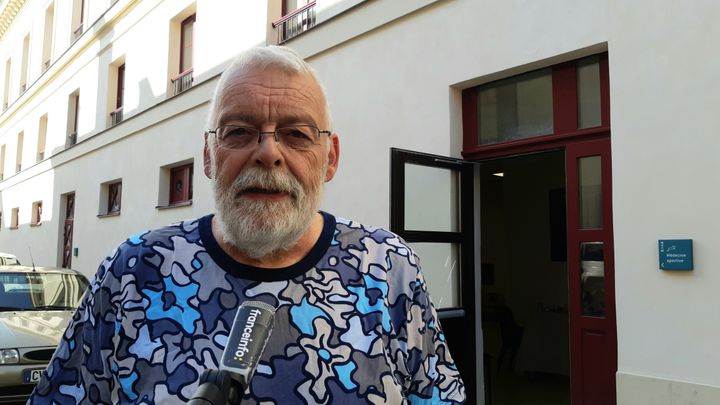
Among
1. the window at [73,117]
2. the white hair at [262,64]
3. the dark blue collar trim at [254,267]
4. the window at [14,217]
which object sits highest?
the window at [73,117]

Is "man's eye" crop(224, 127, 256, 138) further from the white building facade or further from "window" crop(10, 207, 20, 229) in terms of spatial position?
"window" crop(10, 207, 20, 229)

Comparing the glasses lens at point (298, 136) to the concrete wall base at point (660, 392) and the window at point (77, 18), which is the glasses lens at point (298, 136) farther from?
the window at point (77, 18)

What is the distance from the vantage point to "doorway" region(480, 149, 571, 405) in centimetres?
871

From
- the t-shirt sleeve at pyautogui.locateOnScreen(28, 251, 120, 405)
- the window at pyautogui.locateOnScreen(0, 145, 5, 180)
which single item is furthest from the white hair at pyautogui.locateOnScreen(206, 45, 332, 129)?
the window at pyautogui.locateOnScreen(0, 145, 5, 180)

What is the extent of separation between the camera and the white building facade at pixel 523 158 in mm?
4172

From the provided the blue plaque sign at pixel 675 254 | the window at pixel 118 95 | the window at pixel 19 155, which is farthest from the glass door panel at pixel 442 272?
the window at pixel 19 155

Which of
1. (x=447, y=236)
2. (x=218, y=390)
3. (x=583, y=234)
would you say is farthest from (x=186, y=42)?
(x=218, y=390)

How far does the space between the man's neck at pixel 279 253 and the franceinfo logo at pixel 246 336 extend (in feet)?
1.27

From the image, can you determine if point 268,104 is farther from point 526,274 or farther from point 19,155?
point 19,155

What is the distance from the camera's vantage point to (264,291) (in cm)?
149

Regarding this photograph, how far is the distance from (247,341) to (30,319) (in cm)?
609

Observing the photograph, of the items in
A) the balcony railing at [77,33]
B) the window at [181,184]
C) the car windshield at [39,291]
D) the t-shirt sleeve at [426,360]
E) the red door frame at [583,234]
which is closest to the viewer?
the t-shirt sleeve at [426,360]

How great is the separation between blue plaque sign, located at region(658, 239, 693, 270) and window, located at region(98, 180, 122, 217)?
466 inches

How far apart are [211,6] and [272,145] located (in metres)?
9.21
